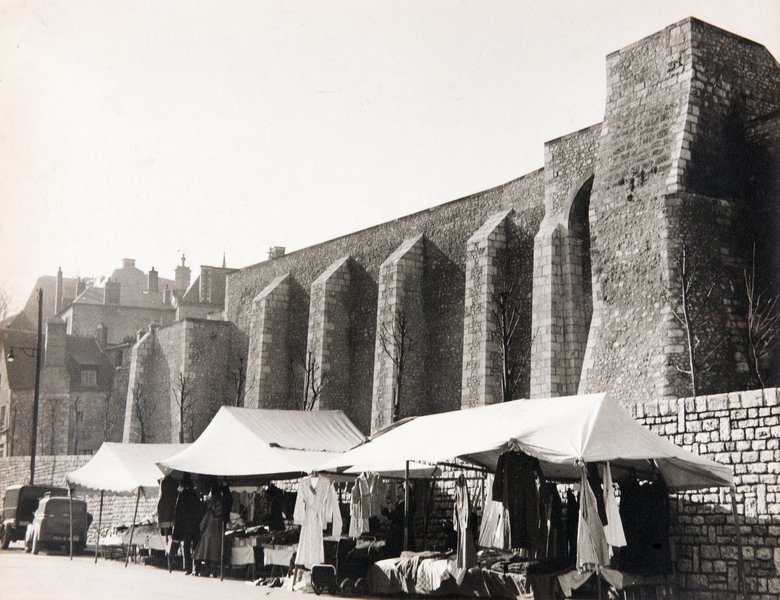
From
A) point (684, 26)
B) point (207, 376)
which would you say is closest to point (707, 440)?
point (684, 26)

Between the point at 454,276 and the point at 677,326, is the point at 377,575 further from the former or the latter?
the point at 454,276

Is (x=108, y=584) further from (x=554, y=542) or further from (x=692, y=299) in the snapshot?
(x=692, y=299)

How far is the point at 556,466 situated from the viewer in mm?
12945

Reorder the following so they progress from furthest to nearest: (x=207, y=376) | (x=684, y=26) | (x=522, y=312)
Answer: (x=207, y=376), (x=522, y=312), (x=684, y=26)

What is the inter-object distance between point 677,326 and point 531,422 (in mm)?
7008

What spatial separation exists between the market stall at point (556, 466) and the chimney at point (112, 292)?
154 feet

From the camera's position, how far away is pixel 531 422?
1135 cm

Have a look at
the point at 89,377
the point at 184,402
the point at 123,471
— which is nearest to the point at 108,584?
the point at 123,471

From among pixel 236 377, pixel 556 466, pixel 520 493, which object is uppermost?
pixel 236 377

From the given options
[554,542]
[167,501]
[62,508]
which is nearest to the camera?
[554,542]

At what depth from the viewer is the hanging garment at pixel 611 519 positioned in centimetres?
1062

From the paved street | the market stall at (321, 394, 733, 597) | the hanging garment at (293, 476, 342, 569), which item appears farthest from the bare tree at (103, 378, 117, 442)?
the market stall at (321, 394, 733, 597)

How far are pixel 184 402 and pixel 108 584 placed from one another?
84.2 feet

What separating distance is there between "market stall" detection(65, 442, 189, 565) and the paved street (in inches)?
84.3
